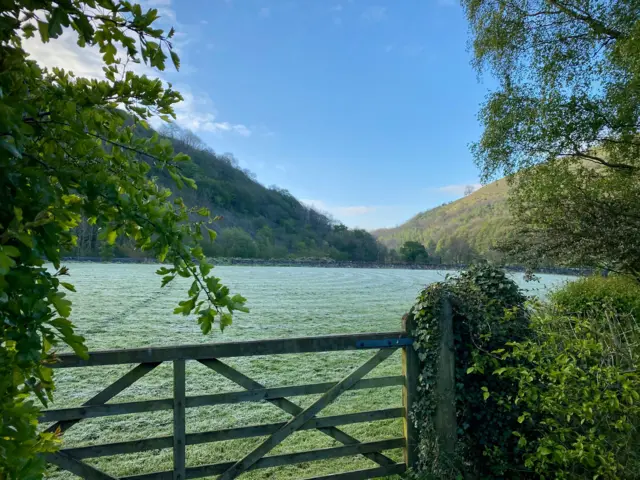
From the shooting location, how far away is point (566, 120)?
23.4 ft

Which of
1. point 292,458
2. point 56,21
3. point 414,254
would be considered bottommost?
point 292,458

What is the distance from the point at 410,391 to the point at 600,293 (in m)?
7.39

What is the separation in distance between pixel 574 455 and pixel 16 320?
105 inches

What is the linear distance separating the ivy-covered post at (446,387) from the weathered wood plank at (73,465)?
2213mm

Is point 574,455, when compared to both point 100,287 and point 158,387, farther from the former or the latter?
point 100,287

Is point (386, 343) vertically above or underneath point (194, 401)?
above

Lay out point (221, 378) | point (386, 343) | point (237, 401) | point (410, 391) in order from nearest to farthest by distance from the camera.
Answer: point (237, 401) → point (386, 343) → point (410, 391) → point (221, 378)

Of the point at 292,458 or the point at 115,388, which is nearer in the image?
the point at 115,388

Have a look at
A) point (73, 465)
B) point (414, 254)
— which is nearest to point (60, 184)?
point (73, 465)

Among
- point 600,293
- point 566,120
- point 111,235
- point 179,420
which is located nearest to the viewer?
point 111,235

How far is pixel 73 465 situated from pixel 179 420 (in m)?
0.61

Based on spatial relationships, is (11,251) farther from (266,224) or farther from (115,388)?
(266,224)

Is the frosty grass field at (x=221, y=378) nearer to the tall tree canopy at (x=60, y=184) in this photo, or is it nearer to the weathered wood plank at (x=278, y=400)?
the weathered wood plank at (x=278, y=400)

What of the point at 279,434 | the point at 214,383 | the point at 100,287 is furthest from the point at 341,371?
the point at 100,287
